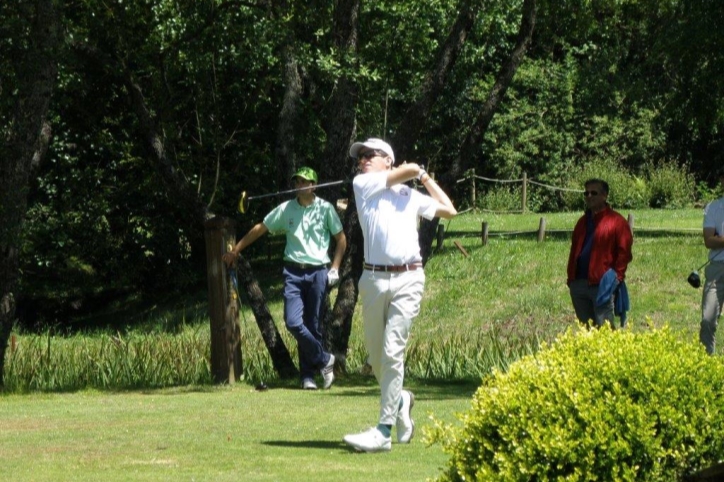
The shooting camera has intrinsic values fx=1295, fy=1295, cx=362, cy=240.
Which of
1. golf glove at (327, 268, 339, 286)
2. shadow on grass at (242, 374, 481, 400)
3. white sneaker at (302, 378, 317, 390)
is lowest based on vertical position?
shadow on grass at (242, 374, 481, 400)

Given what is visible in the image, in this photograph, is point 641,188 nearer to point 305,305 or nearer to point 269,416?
point 305,305

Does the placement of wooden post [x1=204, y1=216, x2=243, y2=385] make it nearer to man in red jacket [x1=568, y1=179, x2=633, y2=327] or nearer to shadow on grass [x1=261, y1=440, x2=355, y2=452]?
man in red jacket [x1=568, y1=179, x2=633, y2=327]

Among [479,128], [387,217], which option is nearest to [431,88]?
[479,128]

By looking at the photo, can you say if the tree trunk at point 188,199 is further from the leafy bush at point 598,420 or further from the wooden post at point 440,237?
the wooden post at point 440,237

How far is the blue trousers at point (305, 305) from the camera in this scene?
12.9m

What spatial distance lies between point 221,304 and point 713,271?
5134mm

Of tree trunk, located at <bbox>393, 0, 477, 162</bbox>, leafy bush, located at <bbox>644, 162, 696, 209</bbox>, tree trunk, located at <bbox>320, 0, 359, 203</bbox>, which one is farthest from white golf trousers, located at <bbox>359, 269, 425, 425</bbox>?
leafy bush, located at <bbox>644, 162, 696, 209</bbox>

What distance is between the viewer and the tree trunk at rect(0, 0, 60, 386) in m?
13.3

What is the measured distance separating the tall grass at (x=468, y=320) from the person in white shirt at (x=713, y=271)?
22.3 inches

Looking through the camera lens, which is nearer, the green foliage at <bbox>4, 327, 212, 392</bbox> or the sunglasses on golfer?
the sunglasses on golfer

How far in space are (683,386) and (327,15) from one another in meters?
10.9

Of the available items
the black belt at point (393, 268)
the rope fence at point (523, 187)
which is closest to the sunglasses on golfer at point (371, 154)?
the black belt at point (393, 268)

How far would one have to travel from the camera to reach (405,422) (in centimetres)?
906

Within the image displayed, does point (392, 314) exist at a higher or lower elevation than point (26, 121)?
lower
